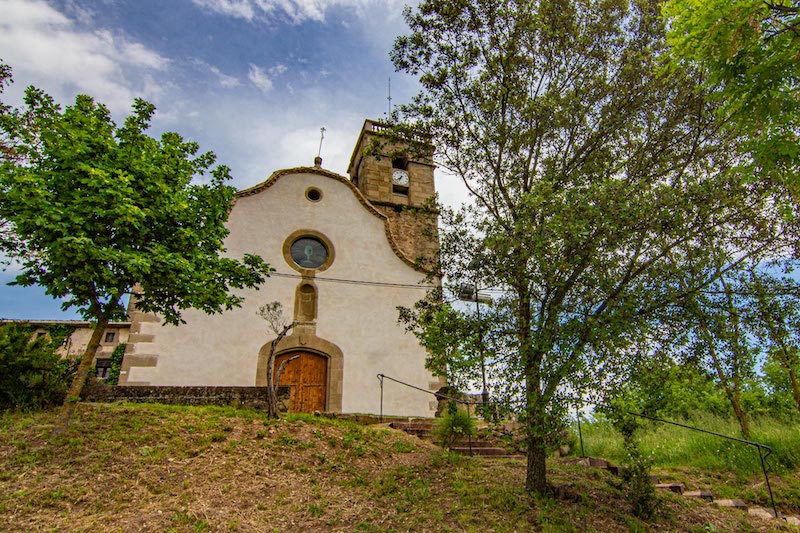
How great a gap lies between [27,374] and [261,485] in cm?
520

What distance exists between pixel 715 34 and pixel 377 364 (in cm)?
1098

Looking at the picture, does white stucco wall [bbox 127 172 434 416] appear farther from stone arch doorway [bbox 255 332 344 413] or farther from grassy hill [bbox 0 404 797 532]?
grassy hill [bbox 0 404 797 532]

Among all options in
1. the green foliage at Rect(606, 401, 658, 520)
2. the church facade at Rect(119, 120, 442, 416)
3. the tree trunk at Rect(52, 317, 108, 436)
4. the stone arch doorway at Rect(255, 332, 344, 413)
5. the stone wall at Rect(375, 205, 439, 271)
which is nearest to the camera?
the green foliage at Rect(606, 401, 658, 520)

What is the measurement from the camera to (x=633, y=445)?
6.77m

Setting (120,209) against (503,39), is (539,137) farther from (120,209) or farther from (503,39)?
(120,209)

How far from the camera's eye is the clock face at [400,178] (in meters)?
18.2

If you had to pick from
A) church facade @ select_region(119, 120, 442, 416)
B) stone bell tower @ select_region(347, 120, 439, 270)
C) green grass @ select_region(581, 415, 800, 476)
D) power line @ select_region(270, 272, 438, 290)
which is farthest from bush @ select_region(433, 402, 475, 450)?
stone bell tower @ select_region(347, 120, 439, 270)

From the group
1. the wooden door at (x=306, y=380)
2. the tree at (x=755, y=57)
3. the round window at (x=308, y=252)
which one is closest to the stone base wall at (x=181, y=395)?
the wooden door at (x=306, y=380)

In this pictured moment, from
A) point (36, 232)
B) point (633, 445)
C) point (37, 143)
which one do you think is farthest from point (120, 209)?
point (633, 445)

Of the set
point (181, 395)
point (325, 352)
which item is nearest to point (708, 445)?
point (325, 352)

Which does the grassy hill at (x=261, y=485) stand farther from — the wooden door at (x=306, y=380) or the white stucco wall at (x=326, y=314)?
the wooden door at (x=306, y=380)

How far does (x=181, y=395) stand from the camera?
9.82 meters

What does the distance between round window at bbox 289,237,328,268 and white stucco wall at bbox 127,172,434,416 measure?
1.18 feet

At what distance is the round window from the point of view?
45.8ft
